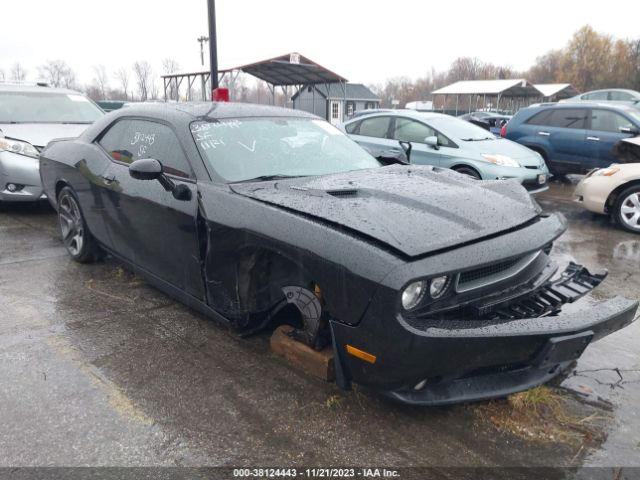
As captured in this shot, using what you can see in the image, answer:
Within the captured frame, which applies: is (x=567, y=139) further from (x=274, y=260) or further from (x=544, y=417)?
(x=274, y=260)

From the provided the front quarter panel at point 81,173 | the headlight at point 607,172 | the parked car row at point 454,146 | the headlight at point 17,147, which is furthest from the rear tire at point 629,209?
the headlight at point 17,147

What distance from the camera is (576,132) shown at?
9.39 meters

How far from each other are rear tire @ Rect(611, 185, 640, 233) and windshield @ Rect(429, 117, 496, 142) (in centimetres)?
228

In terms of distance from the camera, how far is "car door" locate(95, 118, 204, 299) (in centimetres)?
318

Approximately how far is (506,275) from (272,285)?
4.11ft

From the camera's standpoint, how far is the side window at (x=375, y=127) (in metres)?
8.54

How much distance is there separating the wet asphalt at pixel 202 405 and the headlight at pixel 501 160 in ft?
13.6

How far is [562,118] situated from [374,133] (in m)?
3.84

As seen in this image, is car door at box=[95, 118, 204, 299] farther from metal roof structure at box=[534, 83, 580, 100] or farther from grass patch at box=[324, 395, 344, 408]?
metal roof structure at box=[534, 83, 580, 100]

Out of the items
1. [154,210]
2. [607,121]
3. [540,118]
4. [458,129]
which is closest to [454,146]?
[458,129]

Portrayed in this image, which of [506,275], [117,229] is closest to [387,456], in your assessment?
[506,275]

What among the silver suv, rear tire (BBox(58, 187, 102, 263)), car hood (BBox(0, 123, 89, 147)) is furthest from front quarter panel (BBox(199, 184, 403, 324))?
car hood (BBox(0, 123, 89, 147))

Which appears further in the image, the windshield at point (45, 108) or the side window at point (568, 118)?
the side window at point (568, 118)

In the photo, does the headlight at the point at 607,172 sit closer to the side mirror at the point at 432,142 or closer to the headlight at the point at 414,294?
the side mirror at the point at 432,142
